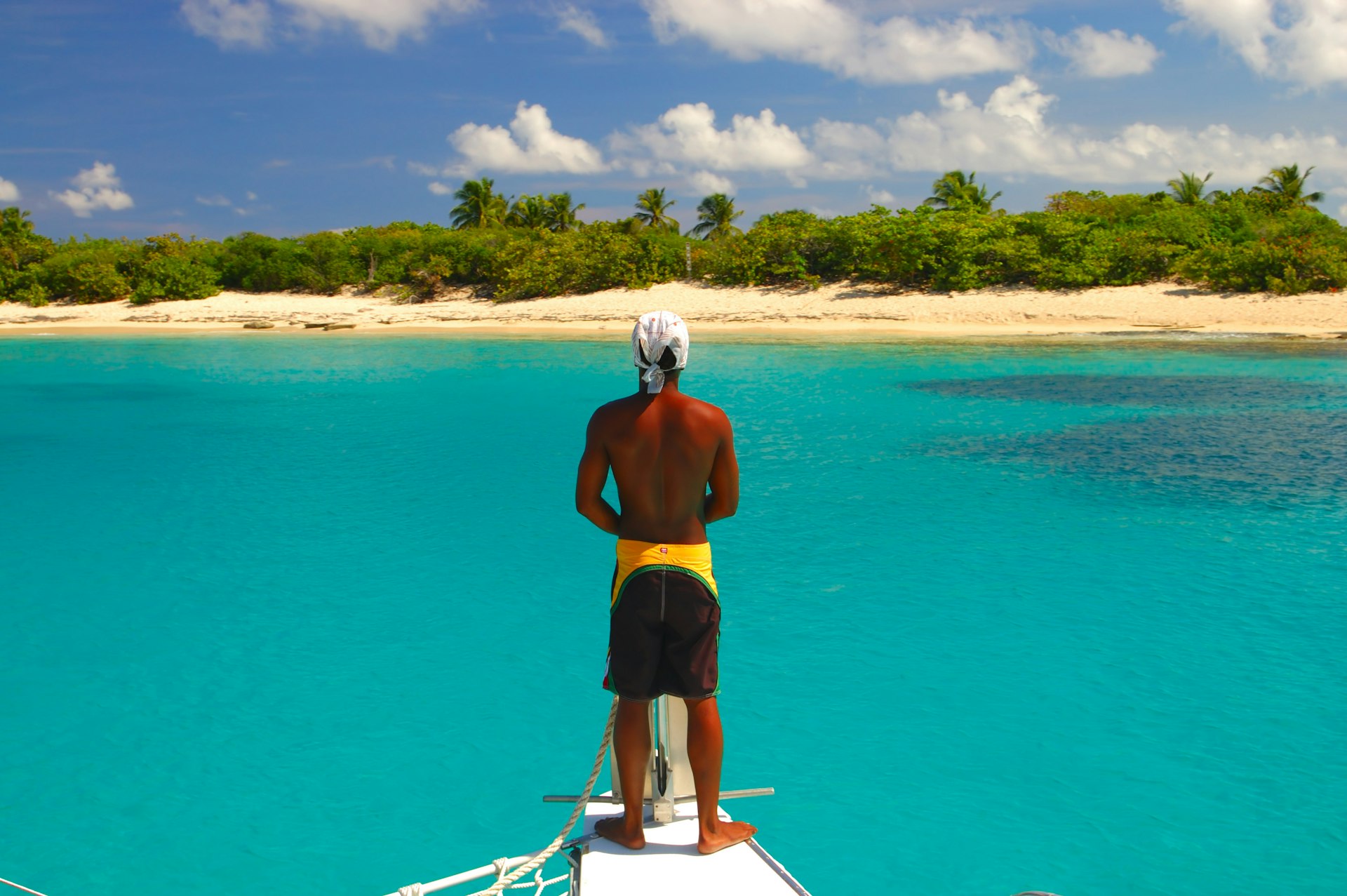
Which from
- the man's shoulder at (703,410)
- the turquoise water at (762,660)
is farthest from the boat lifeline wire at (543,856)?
the turquoise water at (762,660)

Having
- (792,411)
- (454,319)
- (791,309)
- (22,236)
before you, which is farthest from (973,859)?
(22,236)

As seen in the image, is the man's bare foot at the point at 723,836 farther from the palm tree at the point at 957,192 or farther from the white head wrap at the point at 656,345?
the palm tree at the point at 957,192

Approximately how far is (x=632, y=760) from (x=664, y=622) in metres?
0.51

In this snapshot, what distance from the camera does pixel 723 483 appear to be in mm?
3246

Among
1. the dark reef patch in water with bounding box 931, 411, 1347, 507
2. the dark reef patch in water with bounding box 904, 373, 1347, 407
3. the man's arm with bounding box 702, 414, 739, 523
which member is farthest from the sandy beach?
the man's arm with bounding box 702, 414, 739, 523

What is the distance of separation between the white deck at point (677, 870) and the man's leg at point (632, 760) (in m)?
0.06

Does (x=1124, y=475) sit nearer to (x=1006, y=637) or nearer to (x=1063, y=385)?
(x=1006, y=637)

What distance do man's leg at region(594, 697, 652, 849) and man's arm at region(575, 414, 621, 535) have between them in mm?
585

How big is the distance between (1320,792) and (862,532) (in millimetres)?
4902

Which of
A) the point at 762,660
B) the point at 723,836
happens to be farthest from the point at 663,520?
the point at 762,660

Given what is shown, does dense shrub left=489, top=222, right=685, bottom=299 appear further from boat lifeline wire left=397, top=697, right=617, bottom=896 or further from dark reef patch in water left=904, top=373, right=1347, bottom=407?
boat lifeline wire left=397, top=697, right=617, bottom=896

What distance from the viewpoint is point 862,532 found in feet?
31.6

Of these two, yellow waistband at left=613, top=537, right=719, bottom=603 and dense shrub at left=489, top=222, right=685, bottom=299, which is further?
dense shrub at left=489, top=222, right=685, bottom=299

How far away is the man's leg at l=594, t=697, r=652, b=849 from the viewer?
3289 millimetres
